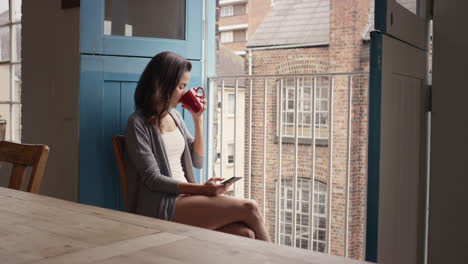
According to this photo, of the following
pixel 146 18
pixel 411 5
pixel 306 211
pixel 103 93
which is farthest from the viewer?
pixel 306 211

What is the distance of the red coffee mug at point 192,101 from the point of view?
271cm

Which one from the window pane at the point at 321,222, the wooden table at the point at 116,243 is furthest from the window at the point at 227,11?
the wooden table at the point at 116,243

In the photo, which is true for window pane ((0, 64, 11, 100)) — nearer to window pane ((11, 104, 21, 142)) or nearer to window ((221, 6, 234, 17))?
window pane ((11, 104, 21, 142))

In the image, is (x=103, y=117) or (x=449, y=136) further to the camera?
(x=103, y=117)

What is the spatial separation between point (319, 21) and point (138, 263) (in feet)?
72.2

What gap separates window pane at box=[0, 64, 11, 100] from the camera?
5.04m

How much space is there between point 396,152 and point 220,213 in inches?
32.0

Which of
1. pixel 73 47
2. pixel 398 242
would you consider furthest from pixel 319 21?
pixel 398 242

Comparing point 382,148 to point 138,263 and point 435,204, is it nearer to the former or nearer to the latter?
→ point 435,204

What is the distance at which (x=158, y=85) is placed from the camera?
2514mm

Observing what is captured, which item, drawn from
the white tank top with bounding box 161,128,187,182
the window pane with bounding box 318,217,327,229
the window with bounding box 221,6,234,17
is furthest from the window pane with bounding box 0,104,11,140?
the window with bounding box 221,6,234,17

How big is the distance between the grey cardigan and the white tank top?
6 cm

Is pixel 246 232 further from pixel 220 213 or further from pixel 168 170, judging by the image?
pixel 168 170

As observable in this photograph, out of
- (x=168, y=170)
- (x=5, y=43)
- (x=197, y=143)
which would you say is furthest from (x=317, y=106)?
(x=168, y=170)
